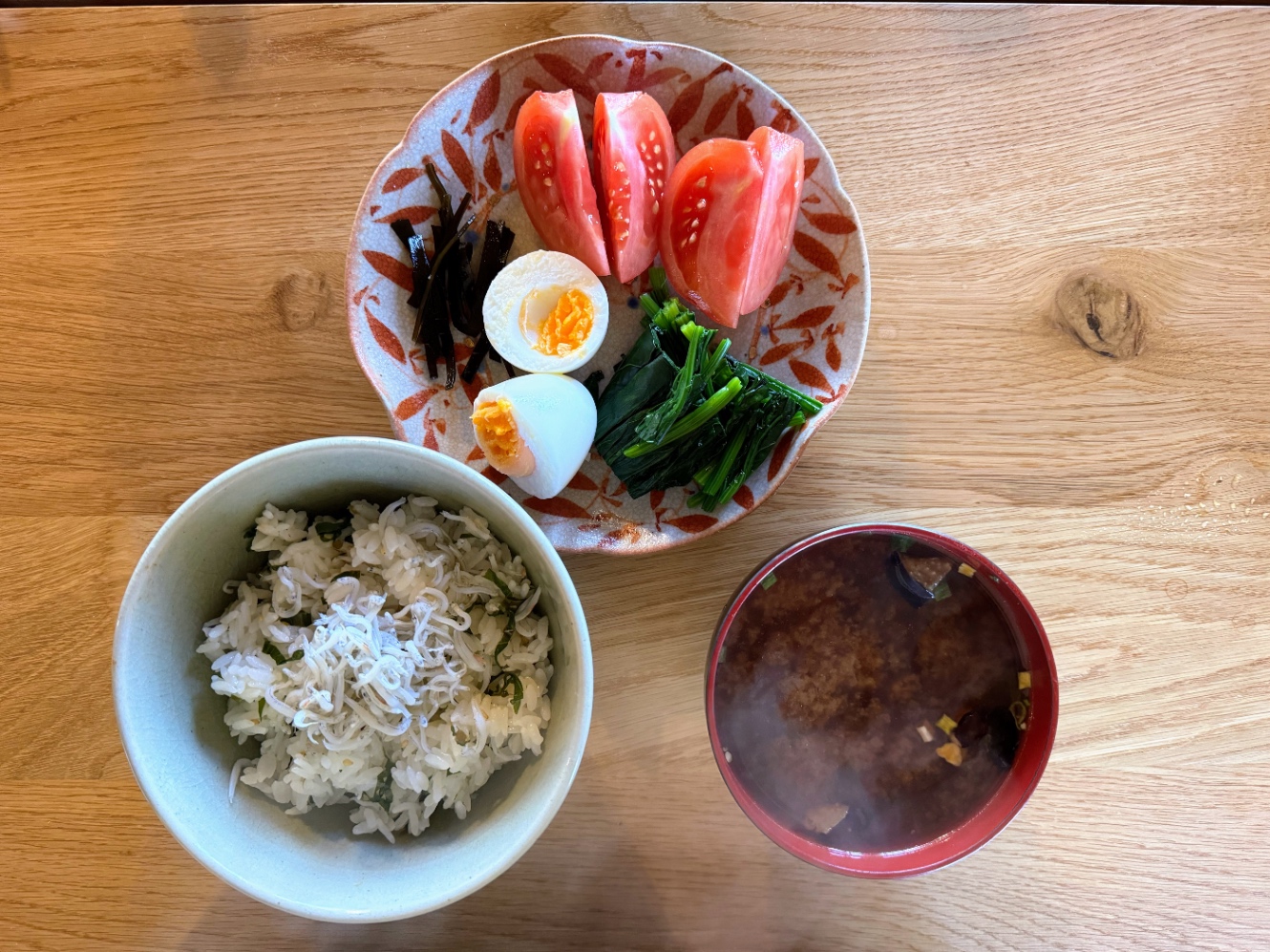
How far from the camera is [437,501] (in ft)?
3.87

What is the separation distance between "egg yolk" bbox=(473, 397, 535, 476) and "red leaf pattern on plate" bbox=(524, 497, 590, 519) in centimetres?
9

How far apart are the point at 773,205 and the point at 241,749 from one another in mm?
1137

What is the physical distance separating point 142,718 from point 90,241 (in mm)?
939

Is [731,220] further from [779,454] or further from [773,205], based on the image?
[779,454]

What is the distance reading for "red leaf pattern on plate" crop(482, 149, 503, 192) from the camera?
4.71ft

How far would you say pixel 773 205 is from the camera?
1.33 meters

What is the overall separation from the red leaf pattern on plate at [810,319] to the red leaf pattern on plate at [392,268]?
641mm

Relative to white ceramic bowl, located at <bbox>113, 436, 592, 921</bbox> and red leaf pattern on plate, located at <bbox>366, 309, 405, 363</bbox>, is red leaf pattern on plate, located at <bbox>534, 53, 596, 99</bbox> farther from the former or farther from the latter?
white ceramic bowl, located at <bbox>113, 436, 592, 921</bbox>

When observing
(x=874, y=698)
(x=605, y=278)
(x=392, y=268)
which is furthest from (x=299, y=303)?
(x=874, y=698)

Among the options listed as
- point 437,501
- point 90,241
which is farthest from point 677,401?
point 90,241

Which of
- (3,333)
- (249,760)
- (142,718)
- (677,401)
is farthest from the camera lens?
(3,333)

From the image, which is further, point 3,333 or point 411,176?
point 3,333

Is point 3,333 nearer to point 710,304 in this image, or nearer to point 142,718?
point 142,718

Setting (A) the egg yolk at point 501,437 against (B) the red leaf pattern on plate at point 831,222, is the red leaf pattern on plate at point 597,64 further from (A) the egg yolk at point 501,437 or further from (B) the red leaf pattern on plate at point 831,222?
(A) the egg yolk at point 501,437
